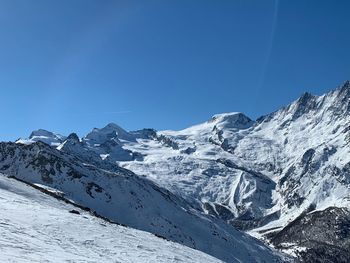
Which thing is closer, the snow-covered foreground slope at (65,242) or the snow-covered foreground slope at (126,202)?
the snow-covered foreground slope at (65,242)

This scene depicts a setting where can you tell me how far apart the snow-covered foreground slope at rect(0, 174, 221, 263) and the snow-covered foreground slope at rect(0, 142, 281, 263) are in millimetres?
104416

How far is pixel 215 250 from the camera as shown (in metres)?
156

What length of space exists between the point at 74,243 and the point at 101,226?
1117cm

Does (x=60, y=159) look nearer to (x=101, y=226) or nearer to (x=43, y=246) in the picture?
(x=101, y=226)

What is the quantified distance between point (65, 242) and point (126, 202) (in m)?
133

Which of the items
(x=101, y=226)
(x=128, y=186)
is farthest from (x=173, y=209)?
(x=101, y=226)

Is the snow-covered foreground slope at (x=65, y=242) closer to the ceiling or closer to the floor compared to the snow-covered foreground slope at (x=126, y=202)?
closer to the floor

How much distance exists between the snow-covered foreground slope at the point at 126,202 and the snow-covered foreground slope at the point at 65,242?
4111 inches

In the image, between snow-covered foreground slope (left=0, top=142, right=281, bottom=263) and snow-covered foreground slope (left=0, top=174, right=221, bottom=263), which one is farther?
snow-covered foreground slope (left=0, top=142, right=281, bottom=263)

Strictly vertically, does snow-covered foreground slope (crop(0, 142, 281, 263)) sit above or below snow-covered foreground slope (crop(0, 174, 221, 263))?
above

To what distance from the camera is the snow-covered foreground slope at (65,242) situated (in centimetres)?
2845

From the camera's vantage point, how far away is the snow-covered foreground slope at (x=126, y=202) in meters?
154

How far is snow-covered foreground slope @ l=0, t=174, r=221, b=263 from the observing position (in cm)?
2845

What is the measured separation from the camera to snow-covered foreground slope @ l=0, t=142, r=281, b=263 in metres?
154
